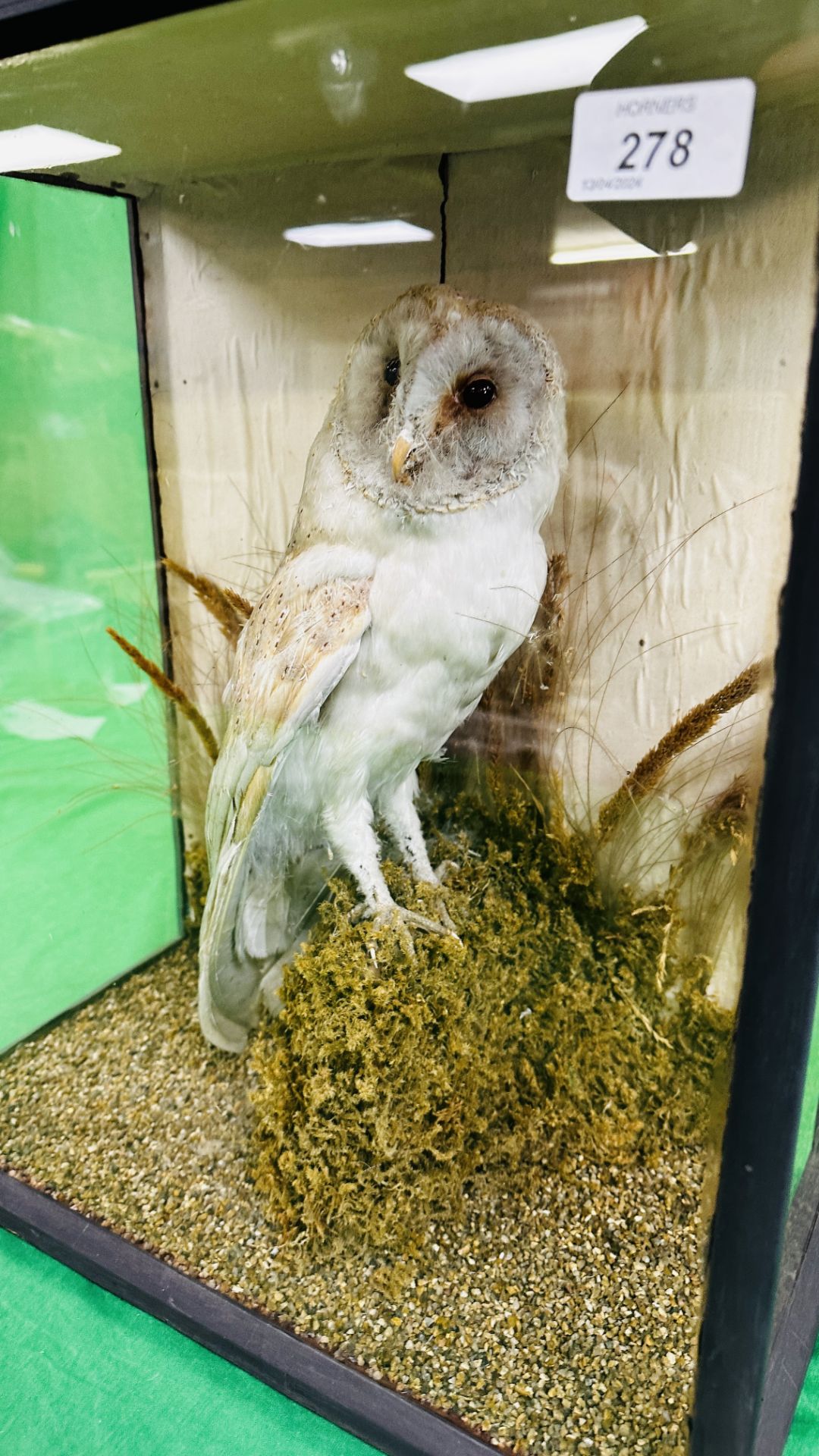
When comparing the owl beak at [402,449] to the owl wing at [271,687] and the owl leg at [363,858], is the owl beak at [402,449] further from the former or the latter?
the owl leg at [363,858]

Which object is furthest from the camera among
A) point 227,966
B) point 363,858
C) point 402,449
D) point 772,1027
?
point 227,966

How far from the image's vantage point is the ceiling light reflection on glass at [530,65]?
2.24ft

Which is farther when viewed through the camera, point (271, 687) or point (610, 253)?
point (271, 687)

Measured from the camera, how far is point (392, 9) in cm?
72

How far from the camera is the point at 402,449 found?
856 millimetres

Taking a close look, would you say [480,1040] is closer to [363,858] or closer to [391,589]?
[363,858]

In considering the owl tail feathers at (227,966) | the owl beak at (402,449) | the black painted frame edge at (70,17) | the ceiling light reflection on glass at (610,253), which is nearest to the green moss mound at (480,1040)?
the owl tail feathers at (227,966)

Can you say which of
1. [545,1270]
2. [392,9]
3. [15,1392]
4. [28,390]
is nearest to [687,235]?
[392,9]

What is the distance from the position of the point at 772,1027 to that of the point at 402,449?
0.59 m

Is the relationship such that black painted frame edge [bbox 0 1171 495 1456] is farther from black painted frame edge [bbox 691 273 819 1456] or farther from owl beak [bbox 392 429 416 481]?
owl beak [bbox 392 429 416 481]

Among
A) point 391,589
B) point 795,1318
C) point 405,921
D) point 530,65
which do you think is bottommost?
point 795,1318

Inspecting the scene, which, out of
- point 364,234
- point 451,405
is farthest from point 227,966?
point 364,234

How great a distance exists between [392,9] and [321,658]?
56cm

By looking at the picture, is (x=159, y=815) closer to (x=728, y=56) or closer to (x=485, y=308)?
(x=485, y=308)
